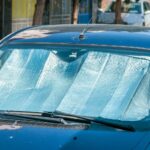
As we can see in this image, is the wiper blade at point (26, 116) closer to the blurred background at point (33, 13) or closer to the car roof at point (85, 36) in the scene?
the car roof at point (85, 36)

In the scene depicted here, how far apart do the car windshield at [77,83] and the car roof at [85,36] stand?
0.28 feet

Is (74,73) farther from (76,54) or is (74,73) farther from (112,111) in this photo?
(112,111)

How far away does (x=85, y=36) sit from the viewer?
15.2 ft

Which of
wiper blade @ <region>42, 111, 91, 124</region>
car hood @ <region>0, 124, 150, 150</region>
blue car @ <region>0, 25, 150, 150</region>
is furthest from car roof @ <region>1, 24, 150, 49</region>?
car hood @ <region>0, 124, 150, 150</region>

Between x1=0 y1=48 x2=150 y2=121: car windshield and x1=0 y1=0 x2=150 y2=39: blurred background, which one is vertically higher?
x1=0 y1=48 x2=150 y2=121: car windshield

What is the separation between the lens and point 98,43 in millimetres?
4512

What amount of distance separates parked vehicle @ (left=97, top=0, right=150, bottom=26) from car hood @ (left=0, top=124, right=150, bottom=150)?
23.8 metres

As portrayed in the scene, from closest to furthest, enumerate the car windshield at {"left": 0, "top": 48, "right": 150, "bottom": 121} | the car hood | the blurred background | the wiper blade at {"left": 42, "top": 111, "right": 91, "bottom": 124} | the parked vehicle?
the car hood → the wiper blade at {"left": 42, "top": 111, "right": 91, "bottom": 124} → the car windshield at {"left": 0, "top": 48, "right": 150, "bottom": 121} → the blurred background → the parked vehicle

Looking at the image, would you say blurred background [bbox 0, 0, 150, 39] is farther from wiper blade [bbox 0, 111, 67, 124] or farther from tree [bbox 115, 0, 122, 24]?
wiper blade [bbox 0, 111, 67, 124]

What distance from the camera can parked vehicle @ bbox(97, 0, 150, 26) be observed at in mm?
27969

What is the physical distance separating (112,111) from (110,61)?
444 mm

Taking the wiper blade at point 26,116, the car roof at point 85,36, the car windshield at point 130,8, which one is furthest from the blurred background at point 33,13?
the wiper blade at point 26,116

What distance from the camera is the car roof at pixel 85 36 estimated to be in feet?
14.8

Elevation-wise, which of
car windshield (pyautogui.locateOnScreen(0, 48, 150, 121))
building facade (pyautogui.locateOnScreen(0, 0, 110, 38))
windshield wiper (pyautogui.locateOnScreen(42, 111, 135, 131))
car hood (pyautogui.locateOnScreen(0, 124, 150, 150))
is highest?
car windshield (pyautogui.locateOnScreen(0, 48, 150, 121))
